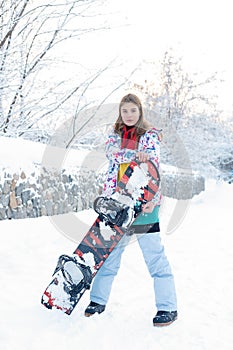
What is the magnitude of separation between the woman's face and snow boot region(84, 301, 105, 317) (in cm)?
130

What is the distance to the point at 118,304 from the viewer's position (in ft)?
9.12

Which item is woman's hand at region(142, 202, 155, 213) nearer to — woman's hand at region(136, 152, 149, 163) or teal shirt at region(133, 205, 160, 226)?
teal shirt at region(133, 205, 160, 226)

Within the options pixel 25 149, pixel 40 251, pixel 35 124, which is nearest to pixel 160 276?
pixel 40 251

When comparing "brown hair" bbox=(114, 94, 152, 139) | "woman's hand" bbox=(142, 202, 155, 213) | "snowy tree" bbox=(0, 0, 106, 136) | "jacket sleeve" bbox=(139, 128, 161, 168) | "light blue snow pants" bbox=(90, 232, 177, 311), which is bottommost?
"light blue snow pants" bbox=(90, 232, 177, 311)

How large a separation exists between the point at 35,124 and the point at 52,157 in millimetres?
650

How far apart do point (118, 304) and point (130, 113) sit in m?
1.45

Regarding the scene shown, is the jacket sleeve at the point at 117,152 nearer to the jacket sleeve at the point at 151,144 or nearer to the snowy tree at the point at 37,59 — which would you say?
the jacket sleeve at the point at 151,144

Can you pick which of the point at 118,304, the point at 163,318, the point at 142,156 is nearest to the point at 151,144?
the point at 142,156

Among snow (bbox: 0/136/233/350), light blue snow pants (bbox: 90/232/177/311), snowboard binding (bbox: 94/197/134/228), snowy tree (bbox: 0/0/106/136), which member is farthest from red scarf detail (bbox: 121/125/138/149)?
snowy tree (bbox: 0/0/106/136)

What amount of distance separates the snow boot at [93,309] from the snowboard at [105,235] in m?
0.16

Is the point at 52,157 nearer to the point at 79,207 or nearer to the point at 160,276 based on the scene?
the point at 79,207

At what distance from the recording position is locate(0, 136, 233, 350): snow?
7.18ft

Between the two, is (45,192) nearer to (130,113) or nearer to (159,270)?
(130,113)

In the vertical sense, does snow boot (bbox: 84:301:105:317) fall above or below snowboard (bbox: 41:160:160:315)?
below
